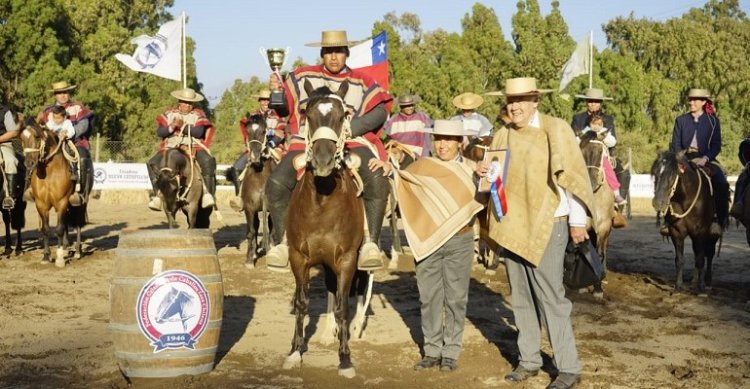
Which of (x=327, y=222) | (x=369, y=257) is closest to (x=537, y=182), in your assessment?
(x=369, y=257)

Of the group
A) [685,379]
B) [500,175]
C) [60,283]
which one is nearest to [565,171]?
[500,175]

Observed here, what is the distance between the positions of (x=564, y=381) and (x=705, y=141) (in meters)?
6.92

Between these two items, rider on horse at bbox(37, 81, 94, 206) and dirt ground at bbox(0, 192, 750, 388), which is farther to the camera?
rider on horse at bbox(37, 81, 94, 206)

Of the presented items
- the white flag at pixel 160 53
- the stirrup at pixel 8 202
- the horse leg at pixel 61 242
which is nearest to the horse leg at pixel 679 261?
the horse leg at pixel 61 242

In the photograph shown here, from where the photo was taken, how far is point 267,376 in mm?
6887

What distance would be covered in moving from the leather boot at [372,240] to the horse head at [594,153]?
15.9ft

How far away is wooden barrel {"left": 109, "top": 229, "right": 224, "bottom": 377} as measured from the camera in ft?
20.9

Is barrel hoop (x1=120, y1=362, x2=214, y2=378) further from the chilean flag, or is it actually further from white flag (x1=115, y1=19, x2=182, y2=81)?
white flag (x1=115, y1=19, x2=182, y2=81)

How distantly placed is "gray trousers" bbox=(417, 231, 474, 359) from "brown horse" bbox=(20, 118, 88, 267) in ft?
26.5

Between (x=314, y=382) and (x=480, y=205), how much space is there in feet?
6.35

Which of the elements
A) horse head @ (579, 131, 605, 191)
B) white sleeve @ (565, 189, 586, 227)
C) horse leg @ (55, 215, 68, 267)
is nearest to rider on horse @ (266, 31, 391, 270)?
white sleeve @ (565, 189, 586, 227)

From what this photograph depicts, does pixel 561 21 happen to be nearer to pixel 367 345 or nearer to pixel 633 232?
pixel 633 232

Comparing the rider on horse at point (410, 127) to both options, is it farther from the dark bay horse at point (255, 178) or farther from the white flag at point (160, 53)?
the white flag at point (160, 53)

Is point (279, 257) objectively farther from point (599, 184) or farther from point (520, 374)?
point (599, 184)
